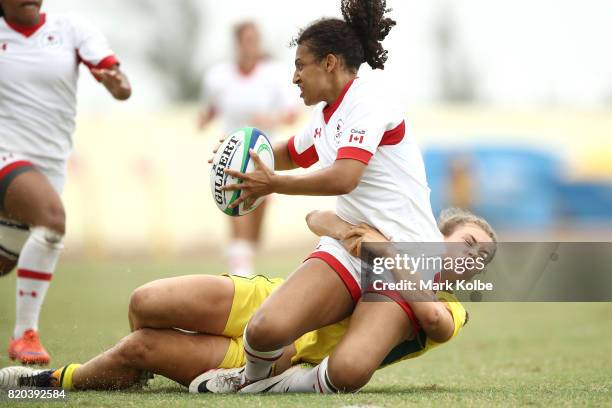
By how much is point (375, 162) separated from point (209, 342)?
3.81 ft

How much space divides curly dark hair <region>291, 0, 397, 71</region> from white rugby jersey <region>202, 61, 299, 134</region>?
5.04m

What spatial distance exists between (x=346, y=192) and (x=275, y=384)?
97cm

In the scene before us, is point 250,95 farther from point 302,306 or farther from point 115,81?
point 302,306

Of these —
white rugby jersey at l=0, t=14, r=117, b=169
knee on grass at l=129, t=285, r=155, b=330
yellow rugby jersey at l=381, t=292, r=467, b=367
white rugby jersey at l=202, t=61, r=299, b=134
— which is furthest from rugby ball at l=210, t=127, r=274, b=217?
white rugby jersey at l=202, t=61, r=299, b=134

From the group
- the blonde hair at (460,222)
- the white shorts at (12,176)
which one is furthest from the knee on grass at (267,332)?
the white shorts at (12,176)

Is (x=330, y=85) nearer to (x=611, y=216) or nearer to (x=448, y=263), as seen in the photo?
(x=448, y=263)

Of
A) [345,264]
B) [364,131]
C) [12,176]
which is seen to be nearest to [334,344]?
[345,264]

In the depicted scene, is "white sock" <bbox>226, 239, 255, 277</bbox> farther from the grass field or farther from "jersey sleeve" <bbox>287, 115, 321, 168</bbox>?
"jersey sleeve" <bbox>287, 115, 321, 168</bbox>

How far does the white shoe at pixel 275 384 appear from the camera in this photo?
475 centimetres

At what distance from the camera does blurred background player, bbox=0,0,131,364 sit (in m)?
5.96

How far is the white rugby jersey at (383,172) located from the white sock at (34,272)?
6.38ft

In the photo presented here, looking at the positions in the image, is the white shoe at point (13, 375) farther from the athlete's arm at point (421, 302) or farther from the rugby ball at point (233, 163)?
the athlete's arm at point (421, 302)

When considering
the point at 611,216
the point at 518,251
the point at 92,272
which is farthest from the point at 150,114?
the point at 518,251

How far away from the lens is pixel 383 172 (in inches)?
193
